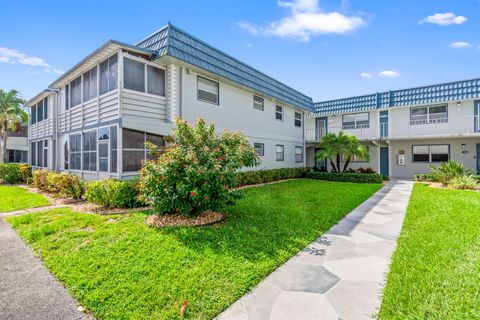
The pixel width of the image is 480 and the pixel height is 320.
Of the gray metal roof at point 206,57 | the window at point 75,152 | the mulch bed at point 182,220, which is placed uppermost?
the gray metal roof at point 206,57

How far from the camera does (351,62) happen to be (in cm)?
1403

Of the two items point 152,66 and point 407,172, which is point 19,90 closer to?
point 152,66

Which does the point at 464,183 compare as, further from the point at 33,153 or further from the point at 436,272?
the point at 33,153

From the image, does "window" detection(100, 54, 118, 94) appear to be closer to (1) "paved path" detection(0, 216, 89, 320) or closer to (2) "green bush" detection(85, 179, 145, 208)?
(2) "green bush" detection(85, 179, 145, 208)

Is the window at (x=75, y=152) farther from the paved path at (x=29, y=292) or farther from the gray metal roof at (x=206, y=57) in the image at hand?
the paved path at (x=29, y=292)

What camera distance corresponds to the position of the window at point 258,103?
45.9 feet

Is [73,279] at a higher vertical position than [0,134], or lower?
lower

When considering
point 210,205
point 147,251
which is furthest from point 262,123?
point 147,251

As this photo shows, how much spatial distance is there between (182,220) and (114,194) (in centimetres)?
269

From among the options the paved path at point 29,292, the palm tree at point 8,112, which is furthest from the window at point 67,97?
the palm tree at point 8,112

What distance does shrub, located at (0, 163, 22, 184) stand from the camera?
14398 millimetres

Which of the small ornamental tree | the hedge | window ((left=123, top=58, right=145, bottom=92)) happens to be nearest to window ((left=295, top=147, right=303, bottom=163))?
window ((left=123, top=58, right=145, bottom=92))

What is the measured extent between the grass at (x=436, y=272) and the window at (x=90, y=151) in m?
10.5

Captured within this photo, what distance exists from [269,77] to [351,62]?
4.85 m
